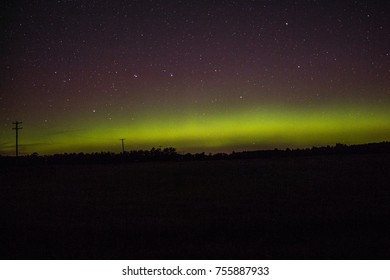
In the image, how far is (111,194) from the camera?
46.2 ft

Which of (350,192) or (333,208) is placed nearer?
(333,208)

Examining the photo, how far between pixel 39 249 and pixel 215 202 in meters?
6.03

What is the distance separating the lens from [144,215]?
944 centimetres

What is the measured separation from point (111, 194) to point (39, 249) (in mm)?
8065

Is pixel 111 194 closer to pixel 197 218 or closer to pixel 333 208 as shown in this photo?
pixel 197 218

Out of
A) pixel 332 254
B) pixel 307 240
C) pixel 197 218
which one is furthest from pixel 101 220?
pixel 332 254

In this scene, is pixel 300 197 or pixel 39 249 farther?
pixel 300 197

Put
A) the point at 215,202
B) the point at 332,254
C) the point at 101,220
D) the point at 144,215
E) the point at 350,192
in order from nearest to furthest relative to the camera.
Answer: the point at 332,254
the point at 101,220
the point at 144,215
the point at 215,202
the point at 350,192

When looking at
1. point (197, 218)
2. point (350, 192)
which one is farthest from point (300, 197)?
point (197, 218)
